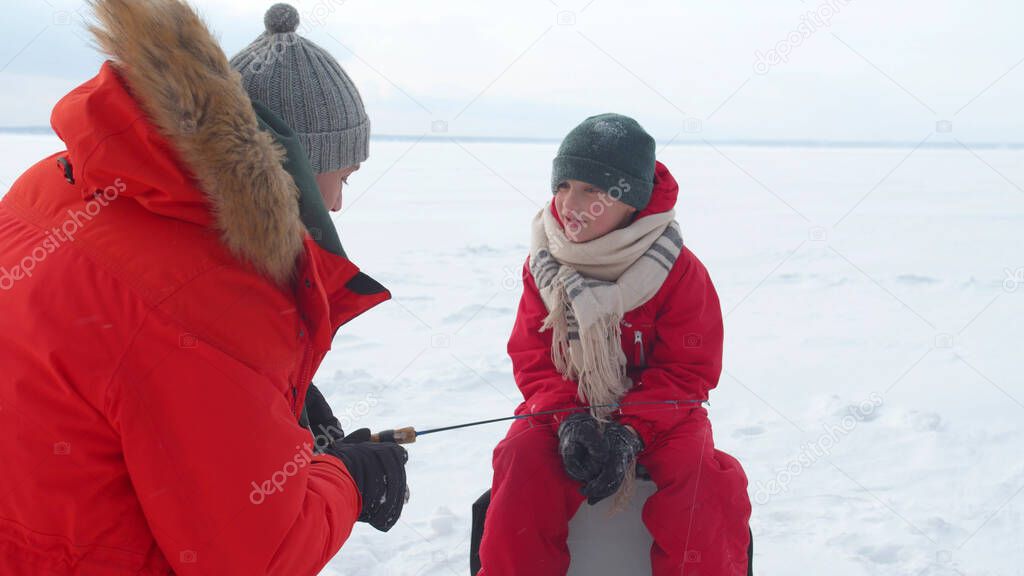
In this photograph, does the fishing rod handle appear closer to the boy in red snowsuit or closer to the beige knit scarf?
the boy in red snowsuit

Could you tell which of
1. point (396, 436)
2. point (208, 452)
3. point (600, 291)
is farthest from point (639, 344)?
point (208, 452)

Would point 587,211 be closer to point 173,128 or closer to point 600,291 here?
point 600,291

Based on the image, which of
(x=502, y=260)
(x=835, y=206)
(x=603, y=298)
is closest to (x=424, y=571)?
(x=603, y=298)

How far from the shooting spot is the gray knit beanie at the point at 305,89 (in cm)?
152

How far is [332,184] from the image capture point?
161 cm

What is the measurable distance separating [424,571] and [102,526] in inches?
66.1

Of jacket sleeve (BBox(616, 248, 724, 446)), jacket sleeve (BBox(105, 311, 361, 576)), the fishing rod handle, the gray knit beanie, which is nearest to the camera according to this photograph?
jacket sleeve (BBox(105, 311, 361, 576))

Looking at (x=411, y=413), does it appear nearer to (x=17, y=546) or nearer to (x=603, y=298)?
(x=603, y=298)

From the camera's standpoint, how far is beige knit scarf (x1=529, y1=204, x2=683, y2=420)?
2.22 metres

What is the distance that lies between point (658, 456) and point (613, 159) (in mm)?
799

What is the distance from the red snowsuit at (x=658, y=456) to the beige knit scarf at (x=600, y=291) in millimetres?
49

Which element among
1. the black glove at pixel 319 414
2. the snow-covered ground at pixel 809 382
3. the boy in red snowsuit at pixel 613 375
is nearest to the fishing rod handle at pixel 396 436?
the black glove at pixel 319 414

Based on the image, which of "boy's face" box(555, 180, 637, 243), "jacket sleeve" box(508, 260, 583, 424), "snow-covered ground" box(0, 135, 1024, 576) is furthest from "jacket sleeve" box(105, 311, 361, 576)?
"snow-covered ground" box(0, 135, 1024, 576)

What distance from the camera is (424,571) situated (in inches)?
102
